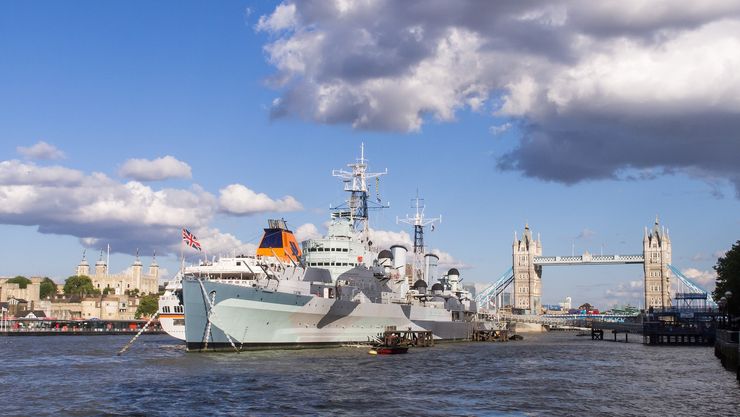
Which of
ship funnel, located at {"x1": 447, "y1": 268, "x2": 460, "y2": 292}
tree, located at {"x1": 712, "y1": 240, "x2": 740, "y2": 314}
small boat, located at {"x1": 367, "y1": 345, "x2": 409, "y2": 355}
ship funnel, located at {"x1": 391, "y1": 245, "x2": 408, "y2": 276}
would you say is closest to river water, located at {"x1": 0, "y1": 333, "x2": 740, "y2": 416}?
small boat, located at {"x1": 367, "y1": 345, "x2": 409, "y2": 355}

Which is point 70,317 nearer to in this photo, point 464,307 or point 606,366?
point 464,307

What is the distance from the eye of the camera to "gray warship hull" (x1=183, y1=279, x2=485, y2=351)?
5166cm

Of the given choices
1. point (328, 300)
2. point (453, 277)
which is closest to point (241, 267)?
point (328, 300)

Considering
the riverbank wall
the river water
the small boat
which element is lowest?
the river water

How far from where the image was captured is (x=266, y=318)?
180 feet

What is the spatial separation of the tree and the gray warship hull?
3501cm

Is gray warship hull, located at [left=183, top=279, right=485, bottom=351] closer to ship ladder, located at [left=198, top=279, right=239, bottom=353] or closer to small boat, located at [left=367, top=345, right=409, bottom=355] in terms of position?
ship ladder, located at [left=198, top=279, right=239, bottom=353]

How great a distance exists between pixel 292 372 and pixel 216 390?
8336 mm

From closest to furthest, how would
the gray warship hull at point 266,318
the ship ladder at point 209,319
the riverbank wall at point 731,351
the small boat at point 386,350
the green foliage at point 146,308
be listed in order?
the riverbank wall at point 731,351 → the ship ladder at point 209,319 → the gray warship hull at point 266,318 → the small boat at point 386,350 → the green foliage at point 146,308

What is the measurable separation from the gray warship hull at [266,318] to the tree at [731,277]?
115 ft

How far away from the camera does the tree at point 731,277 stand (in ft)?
244

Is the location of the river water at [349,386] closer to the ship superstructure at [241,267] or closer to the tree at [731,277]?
the ship superstructure at [241,267]

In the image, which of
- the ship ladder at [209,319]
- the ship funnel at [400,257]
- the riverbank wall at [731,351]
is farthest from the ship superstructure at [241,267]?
the riverbank wall at [731,351]

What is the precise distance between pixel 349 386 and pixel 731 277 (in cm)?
5182
